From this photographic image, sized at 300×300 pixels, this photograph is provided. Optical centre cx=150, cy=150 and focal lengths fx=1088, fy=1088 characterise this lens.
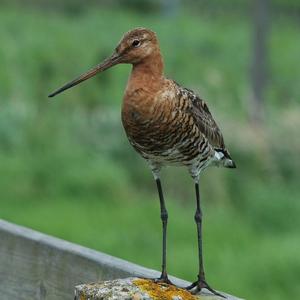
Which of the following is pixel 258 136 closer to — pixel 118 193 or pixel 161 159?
pixel 118 193

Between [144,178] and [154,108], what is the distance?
656 centimetres

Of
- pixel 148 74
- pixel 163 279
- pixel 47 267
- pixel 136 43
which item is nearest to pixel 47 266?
pixel 47 267

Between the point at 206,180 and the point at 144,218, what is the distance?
1.10 m

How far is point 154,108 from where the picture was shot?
16.9 ft

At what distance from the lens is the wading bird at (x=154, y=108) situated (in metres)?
5.13

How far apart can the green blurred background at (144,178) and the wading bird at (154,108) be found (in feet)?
10.6

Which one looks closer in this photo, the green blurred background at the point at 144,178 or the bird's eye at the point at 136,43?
the bird's eye at the point at 136,43

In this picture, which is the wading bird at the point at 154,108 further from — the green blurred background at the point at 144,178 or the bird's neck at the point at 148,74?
the green blurred background at the point at 144,178

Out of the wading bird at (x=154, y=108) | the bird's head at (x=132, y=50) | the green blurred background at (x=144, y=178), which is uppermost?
the bird's head at (x=132, y=50)

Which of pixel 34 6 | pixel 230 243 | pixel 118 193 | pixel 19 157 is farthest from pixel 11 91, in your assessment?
pixel 34 6

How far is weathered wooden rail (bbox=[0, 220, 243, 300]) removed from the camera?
4719mm

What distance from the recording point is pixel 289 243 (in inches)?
380

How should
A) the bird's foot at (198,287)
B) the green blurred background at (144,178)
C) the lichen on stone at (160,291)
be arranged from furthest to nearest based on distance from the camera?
the green blurred background at (144,178), the bird's foot at (198,287), the lichen on stone at (160,291)

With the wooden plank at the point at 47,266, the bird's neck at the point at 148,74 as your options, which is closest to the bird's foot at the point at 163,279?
the wooden plank at the point at 47,266
